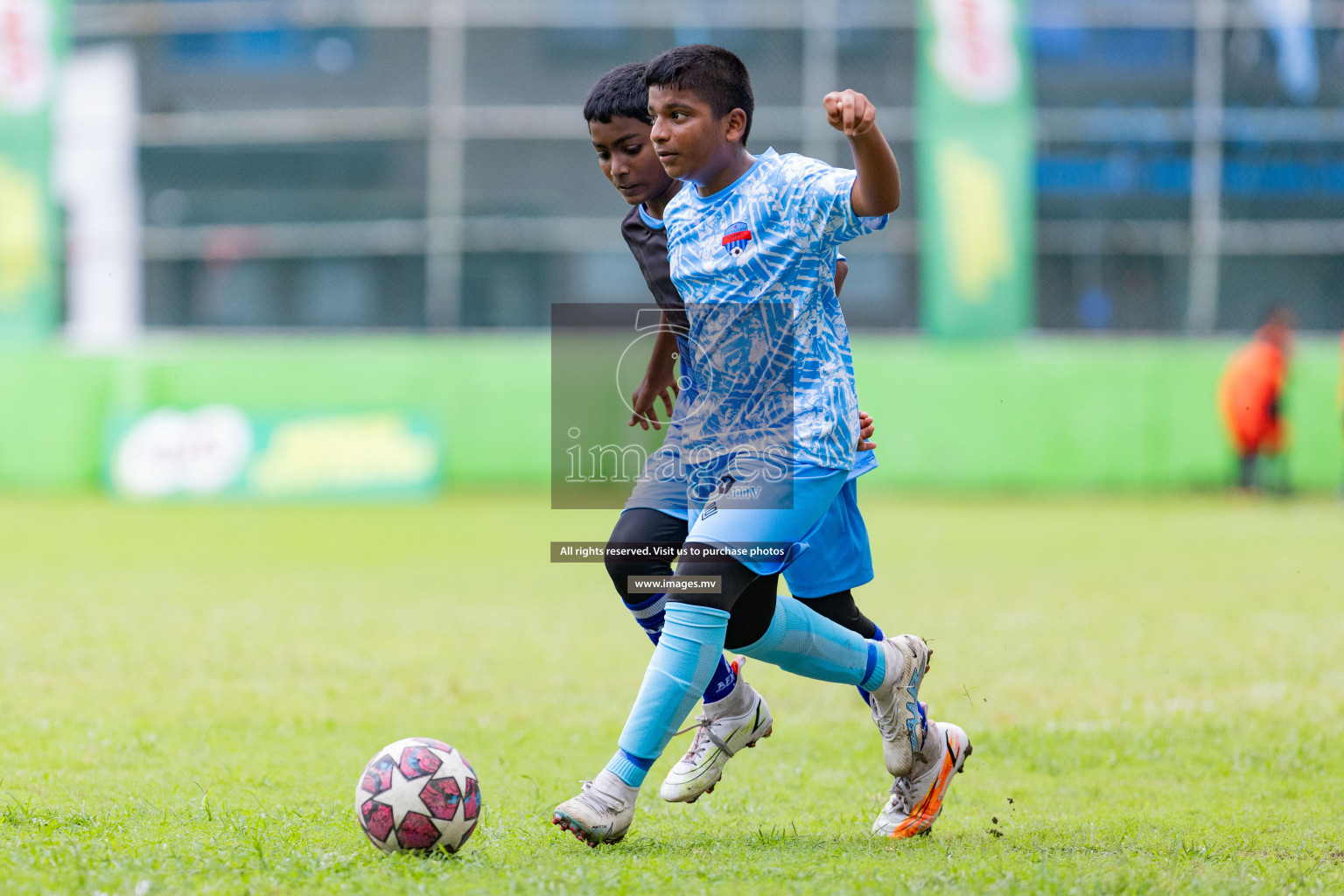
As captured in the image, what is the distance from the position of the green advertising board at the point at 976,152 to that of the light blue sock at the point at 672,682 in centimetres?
1343

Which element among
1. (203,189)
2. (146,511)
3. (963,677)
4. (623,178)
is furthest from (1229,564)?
(203,189)

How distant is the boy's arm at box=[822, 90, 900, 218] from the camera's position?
3506 mm

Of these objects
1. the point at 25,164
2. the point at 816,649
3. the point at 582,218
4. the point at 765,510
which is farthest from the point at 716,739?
the point at 582,218

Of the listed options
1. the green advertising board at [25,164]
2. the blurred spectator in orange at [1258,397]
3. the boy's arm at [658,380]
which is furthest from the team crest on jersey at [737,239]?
the green advertising board at [25,164]

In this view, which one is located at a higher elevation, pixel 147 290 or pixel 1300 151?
pixel 1300 151

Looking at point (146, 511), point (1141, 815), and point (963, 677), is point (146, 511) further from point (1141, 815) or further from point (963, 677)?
point (1141, 815)

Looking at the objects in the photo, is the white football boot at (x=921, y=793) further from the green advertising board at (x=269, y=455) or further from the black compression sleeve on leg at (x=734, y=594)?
the green advertising board at (x=269, y=455)

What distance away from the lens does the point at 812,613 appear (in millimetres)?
4168

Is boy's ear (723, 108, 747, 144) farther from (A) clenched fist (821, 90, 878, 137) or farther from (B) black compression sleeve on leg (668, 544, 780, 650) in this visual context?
(B) black compression sleeve on leg (668, 544, 780, 650)

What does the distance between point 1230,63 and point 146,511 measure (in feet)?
47.5

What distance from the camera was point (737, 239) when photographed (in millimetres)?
3953

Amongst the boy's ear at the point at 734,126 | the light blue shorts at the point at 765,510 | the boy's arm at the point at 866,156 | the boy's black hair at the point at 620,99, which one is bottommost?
the light blue shorts at the point at 765,510

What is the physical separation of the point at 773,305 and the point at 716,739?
133cm

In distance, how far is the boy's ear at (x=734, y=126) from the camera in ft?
13.1
